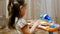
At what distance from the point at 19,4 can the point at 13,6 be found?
2.4 inches

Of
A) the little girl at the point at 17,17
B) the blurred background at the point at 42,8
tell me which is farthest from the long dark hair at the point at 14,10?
the blurred background at the point at 42,8

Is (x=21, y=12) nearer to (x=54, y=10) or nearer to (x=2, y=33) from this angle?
(x=2, y=33)

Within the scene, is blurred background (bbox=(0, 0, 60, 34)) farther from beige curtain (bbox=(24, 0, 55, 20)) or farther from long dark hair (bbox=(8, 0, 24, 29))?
long dark hair (bbox=(8, 0, 24, 29))

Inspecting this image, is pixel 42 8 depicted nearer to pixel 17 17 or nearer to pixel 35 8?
pixel 35 8

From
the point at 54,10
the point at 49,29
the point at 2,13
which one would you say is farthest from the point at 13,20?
the point at 54,10

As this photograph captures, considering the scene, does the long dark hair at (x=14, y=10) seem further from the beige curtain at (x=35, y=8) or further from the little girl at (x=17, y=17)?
the beige curtain at (x=35, y=8)

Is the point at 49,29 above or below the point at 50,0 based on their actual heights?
below

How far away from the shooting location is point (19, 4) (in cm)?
111

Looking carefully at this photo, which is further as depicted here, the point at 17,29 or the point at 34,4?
the point at 34,4

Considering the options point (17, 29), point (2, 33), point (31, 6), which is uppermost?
point (31, 6)

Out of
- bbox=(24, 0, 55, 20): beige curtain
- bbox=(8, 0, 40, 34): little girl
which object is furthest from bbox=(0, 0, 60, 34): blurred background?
bbox=(8, 0, 40, 34): little girl

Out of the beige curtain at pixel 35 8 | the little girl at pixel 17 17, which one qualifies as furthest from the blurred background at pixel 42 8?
the little girl at pixel 17 17

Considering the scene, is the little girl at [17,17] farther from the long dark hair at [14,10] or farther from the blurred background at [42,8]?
the blurred background at [42,8]

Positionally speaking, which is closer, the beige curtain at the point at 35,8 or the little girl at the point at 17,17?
the little girl at the point at 17,17
